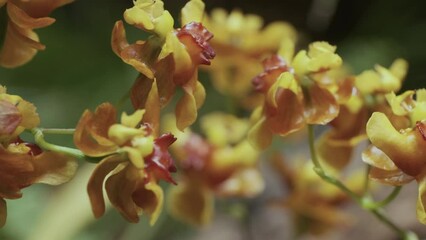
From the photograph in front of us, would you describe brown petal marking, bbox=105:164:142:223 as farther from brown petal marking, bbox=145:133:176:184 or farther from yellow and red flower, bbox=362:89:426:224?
yellow and red flower, bbox=362:89:426:224

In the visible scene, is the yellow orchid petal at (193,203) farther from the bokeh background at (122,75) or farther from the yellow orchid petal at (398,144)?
the yellow orchid petal at (398,144)

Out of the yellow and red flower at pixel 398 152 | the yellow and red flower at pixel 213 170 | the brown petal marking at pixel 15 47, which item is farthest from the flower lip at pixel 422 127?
the yellow and red flower at pixel 213 170

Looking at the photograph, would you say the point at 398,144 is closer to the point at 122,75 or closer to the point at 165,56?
the point at 165,56

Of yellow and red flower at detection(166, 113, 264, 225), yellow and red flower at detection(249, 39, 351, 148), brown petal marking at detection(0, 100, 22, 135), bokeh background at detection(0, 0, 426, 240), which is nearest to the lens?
brown petal marking at detection(0, 100, 22, 135)

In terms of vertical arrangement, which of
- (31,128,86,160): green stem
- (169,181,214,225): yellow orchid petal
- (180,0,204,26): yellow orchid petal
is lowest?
(169,181,214,225): yellow orchid petal

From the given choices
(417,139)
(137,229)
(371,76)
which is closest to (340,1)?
(137,229)

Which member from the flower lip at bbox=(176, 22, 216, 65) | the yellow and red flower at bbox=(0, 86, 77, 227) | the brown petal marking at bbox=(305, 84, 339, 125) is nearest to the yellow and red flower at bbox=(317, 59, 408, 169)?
the brown petal marking at bbox=(305, 84, 339, 125)

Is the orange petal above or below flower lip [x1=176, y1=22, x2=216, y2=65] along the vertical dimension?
below
